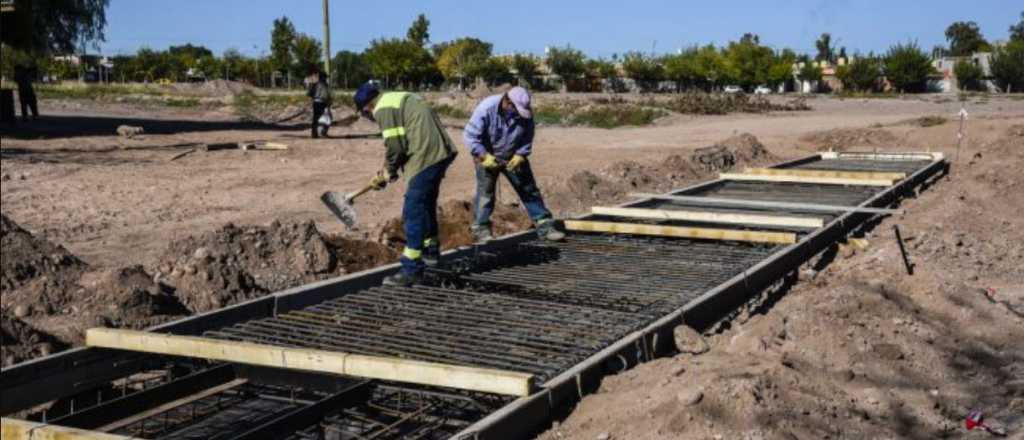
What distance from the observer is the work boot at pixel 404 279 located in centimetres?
736

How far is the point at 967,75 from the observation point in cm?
7344

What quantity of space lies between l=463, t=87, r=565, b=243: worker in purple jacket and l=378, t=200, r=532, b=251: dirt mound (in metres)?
0.51

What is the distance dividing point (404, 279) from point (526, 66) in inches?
2788

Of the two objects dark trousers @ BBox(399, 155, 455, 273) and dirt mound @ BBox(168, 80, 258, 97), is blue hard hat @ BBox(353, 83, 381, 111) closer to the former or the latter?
dark trousers @ BBox(399, 155, 455, 273)

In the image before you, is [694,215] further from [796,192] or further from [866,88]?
[866,88]

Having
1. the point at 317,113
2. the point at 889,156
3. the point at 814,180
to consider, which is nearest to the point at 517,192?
the point at 814,180

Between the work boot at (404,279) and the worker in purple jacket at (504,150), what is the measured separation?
1.65 meters

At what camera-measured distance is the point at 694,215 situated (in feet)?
33.5

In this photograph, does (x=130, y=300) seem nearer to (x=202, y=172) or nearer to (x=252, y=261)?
(x=252, y=261)

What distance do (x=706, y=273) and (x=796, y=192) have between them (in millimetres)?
5732

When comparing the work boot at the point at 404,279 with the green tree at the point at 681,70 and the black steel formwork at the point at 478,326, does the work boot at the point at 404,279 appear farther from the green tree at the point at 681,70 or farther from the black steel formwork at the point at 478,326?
the green tree at the point at 681,70

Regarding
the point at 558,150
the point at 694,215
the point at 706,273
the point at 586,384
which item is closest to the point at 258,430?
the point at 586,384

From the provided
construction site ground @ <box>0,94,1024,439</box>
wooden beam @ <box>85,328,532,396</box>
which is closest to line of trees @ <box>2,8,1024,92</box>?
Result: construction site ground @ <box>0,94,1024,439</box>

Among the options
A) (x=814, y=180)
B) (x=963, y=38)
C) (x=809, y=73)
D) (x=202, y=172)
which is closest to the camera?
(x=814, y=180)
